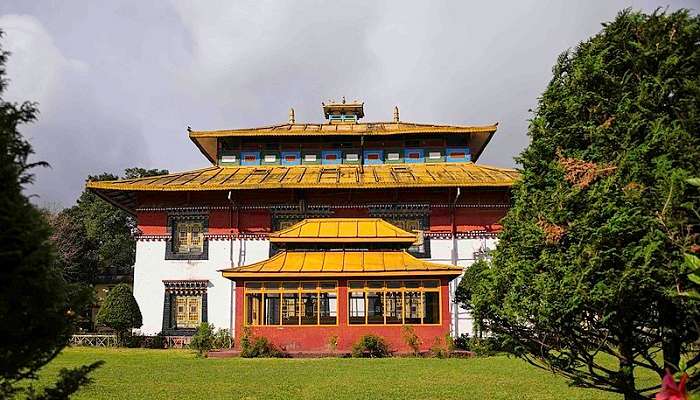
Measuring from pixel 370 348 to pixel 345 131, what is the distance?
38.4 ft

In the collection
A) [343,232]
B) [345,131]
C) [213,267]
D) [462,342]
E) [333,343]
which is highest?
[345,131]

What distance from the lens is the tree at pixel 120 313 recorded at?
22.7 metres

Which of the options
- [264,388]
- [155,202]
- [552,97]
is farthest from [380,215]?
[552,97]

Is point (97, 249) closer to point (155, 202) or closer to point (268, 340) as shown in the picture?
point (155, 202)

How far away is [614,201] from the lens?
201 inches

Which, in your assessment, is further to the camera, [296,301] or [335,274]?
[296,301]

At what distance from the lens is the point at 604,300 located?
5176mm

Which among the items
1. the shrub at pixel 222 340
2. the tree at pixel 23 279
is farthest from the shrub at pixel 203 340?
the tree at pixel 23 279

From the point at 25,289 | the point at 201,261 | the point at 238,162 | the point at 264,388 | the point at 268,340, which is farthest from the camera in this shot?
the point at 238,162

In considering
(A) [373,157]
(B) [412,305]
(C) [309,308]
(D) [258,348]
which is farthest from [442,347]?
(A) [373,157]

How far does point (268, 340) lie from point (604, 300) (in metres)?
15.8

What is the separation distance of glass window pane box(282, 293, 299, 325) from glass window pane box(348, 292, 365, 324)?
180 cm

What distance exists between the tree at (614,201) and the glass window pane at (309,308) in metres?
14.4

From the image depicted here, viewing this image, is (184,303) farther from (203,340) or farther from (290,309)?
(290,309)
